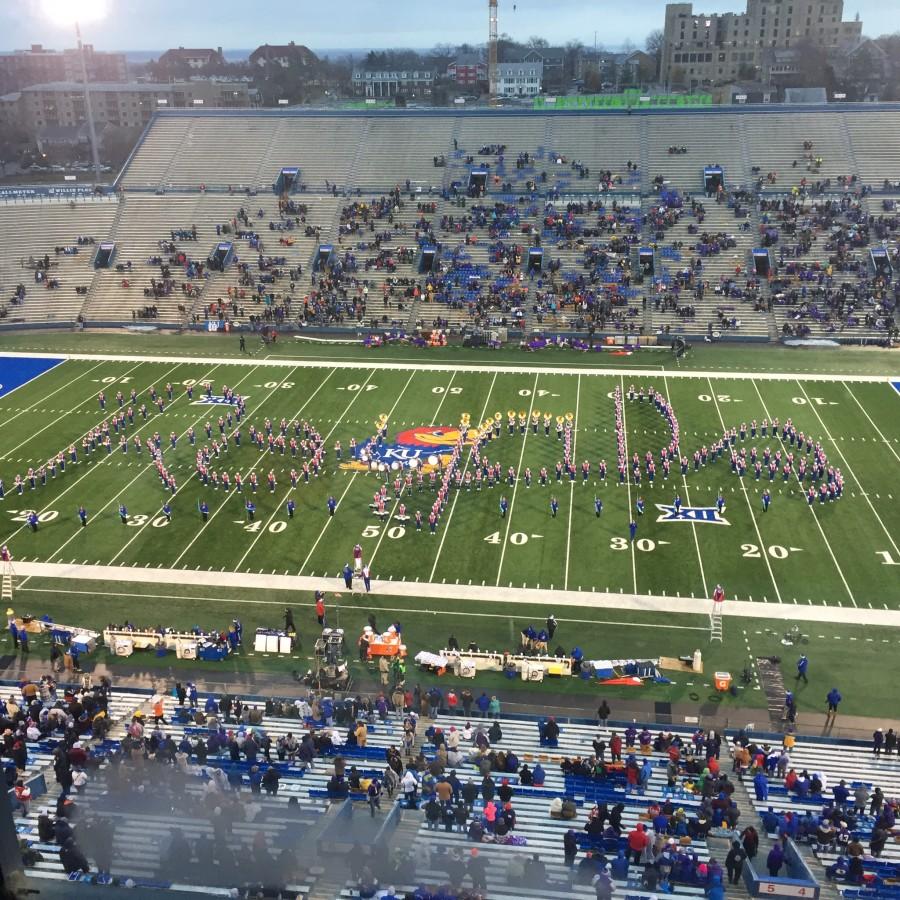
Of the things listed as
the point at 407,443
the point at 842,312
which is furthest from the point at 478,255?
the point at 407,443

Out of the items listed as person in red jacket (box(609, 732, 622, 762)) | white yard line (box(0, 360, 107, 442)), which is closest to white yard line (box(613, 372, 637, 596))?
person in red jacket (box(609, 732, 622, 762))

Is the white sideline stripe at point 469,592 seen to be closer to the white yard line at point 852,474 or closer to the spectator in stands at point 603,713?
the white yard line at point 852,474

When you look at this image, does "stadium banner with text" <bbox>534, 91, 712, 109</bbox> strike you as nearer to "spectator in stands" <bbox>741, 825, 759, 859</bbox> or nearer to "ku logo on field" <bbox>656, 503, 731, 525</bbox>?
"ku logo on field" <bbox>656, 503, 731, 525</bbox>

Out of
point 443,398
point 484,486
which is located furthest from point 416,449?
point 443,398

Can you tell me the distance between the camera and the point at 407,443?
3084cm

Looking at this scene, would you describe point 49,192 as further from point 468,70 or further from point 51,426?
point 468,70

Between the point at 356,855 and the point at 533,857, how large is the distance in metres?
2.32

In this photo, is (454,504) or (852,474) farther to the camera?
(852,474)

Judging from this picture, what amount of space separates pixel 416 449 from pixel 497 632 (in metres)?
10.9

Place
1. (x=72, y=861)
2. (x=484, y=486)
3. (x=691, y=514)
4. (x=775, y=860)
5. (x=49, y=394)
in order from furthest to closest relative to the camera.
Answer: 1. (x=49, y=394)
2. (x=484, y=486)
3. (x=691, y=514)
4. (x=775, y=860)
5. (x=72, y=861)

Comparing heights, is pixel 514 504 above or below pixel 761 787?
below

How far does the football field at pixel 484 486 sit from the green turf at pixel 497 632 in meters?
1.22

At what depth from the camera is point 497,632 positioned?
67.3 feet

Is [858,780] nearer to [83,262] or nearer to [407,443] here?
[407,443]
